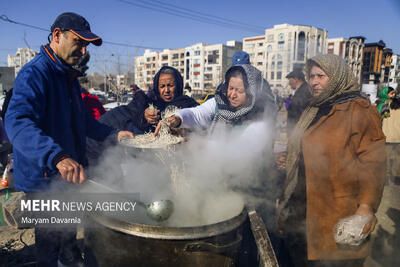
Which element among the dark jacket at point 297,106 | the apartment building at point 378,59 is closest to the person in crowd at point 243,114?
the apartment building at point 378,59

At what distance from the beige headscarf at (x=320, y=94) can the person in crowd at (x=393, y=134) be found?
15.6 feet

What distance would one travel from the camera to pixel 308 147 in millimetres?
2088

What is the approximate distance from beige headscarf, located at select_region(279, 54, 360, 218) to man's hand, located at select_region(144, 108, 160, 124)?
1.72 meters

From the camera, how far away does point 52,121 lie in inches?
78.6

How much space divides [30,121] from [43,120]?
0.25 m

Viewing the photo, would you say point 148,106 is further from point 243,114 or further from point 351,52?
point 351,52

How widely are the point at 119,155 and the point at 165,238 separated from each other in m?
1.40

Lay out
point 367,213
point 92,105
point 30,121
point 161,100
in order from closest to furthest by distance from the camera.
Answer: point 30,121, point 367,213, point 161,100, point 92,105

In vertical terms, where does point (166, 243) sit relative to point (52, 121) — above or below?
below

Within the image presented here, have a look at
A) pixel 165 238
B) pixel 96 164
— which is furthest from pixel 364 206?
pixel 96 164

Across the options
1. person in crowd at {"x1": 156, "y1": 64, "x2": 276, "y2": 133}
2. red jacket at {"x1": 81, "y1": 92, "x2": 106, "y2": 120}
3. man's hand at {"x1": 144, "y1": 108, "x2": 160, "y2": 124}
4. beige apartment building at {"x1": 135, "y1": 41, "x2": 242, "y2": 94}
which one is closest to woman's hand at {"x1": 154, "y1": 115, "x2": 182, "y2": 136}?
person in crowd at {"x1": 156, "y1": 64, "x2": 276, "y2": 133}

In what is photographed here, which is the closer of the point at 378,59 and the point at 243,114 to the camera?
the point at 243,114

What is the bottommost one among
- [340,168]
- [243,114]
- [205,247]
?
[205,247]

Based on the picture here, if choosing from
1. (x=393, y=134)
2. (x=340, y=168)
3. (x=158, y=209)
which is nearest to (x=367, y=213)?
(x=340, y=168)
